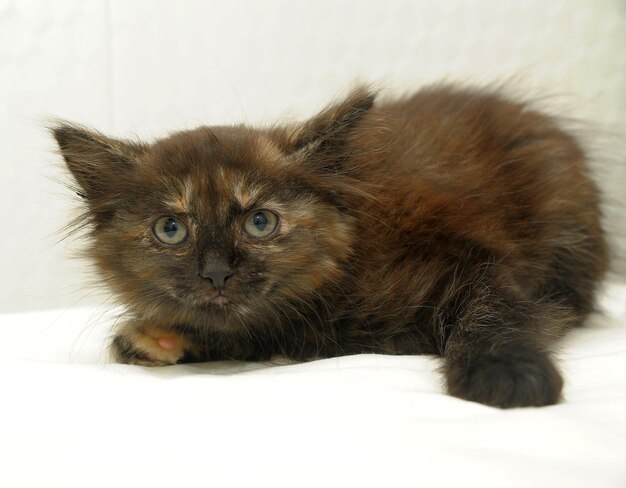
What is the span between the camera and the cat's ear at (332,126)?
201cm

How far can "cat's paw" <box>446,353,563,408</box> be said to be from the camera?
4.98 ft

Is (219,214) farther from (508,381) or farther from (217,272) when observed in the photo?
(508,381)

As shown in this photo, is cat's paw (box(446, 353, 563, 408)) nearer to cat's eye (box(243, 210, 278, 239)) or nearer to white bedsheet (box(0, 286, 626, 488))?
white bedsheet (box(0, 286, 626, 488))

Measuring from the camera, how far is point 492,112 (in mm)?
2541

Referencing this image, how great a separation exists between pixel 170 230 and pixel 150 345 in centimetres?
36

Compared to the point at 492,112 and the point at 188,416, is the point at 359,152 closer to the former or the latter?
the point at 492,112

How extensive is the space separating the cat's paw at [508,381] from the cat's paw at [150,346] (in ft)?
2.61

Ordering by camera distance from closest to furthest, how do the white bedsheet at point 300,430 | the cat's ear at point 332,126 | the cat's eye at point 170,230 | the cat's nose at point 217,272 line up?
the white bedsheet at point 300,430
the cat's nose at point 217,272
the cat's eye at point 170,230
the cat's ear at point 332,126

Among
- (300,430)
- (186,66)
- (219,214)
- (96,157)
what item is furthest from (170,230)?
(186,66)

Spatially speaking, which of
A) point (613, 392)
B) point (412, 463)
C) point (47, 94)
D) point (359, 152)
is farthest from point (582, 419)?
point (47, 94)

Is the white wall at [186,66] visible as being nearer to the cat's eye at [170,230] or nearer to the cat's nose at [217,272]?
the cat's eye at [170,230]

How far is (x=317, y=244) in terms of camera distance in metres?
1.99

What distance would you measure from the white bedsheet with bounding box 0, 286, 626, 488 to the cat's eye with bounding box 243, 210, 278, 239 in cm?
35

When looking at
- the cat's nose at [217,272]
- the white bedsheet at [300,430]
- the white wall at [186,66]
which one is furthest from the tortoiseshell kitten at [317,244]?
the white wall at [186,66]
